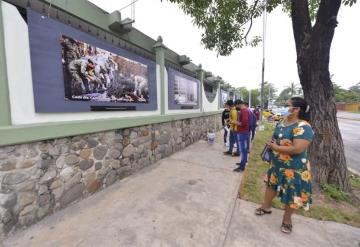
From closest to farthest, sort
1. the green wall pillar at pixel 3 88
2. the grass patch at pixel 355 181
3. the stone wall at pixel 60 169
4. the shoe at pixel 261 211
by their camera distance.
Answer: the green wall pillar at pixel 3 88 → the stone wall at pixel 60 169 → the shoe at pixel 261 211 → the grass patch at pixel 355 181

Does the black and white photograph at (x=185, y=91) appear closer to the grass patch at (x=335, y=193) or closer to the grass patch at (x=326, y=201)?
the grass patch at (x=326, y=201)

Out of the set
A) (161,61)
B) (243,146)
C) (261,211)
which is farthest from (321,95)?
(161,61)

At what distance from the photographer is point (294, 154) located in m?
2.41

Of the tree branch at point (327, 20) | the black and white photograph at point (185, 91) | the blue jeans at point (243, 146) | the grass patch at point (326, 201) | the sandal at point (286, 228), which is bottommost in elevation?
the grass patch at point (326, 201)

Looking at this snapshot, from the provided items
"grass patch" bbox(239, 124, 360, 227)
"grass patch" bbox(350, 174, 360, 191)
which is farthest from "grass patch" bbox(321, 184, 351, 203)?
"grass patch" bbox(350, 174, 360, 191)

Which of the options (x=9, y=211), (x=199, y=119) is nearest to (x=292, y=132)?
(x=9, y=211)

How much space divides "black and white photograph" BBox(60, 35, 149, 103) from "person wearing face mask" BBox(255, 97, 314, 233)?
Answer: 120 inches

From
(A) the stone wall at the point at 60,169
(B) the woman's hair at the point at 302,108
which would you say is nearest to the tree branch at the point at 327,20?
(B) the woman's hair at the point at 302,108

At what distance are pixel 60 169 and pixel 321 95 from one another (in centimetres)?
484

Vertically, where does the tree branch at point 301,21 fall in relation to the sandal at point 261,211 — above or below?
above

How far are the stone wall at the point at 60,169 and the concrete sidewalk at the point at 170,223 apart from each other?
0.20 metres

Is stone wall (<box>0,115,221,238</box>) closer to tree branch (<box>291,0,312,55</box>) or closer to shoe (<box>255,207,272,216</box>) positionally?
shoe (<box>255,207,272,216</box>)

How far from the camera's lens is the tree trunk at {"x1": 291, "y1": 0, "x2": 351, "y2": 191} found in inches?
147

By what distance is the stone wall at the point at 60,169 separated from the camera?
2.38 m
